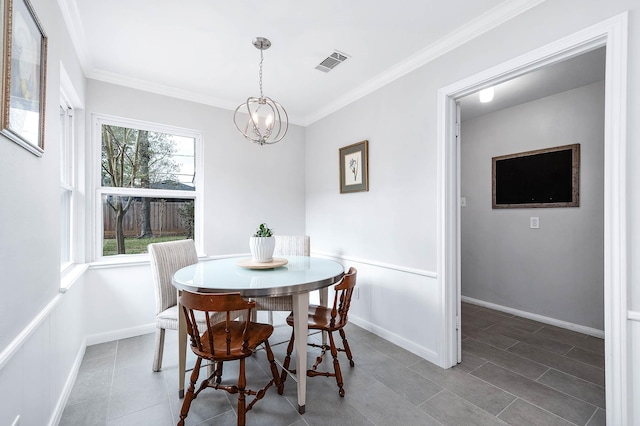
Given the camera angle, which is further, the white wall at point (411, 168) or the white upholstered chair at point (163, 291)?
the white upholstered chair at point (163, 291)

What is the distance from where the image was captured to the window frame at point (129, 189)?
281cm

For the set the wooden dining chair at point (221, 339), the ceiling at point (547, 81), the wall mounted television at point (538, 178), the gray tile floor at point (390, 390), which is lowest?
the gray tile floor at point (390, 390)

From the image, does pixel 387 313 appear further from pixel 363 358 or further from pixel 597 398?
pixel 597 398

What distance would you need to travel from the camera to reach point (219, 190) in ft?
11.4

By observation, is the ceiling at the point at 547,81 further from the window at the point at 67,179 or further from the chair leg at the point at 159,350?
the window at the point at 67,179

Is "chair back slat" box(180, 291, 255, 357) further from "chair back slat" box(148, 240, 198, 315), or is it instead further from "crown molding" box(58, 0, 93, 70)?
"crown molding" box(58, 0, 93, 70)

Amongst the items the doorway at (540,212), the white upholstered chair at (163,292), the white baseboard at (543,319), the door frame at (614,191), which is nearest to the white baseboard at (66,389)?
the white upholstered chair at (163,292)

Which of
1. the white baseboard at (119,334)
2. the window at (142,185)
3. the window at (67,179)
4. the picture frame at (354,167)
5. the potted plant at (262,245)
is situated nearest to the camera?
the potted plant at (262,245)

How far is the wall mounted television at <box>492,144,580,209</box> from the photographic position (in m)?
3.12

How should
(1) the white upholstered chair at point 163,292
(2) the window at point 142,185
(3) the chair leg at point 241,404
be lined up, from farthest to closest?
(2) the window at point 142,185 → (1) the white upholstered chair at point 163,292 → (3) the chair leg at point 241,404

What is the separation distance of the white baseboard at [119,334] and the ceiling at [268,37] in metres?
2.42

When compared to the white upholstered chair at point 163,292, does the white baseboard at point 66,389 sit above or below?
below

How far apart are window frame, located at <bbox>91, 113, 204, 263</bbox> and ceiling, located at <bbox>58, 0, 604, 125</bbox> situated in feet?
1.21

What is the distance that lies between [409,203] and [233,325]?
1.74 m
